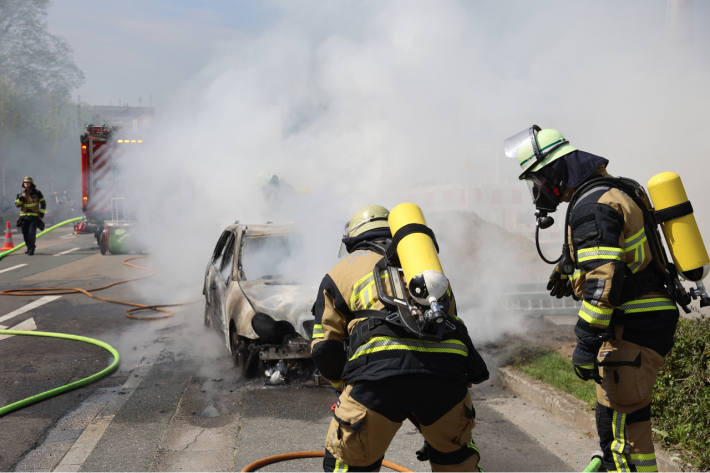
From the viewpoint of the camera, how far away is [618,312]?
309cm

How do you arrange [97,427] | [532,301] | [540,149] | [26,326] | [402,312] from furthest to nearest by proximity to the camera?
1. [26,326]
2. [532,301]
3. [97,427]
4. [540,149]
5. [402,312]

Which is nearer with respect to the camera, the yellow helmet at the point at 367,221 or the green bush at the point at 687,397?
the yellow helmet at the point at 367,221

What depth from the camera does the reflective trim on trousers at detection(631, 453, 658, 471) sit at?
Answer: 3.09 m

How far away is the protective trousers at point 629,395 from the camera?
10.0 ft

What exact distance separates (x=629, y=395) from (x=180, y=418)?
3.22m

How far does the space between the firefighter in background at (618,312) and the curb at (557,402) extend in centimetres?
75

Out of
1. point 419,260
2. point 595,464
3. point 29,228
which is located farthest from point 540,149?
point 29,228

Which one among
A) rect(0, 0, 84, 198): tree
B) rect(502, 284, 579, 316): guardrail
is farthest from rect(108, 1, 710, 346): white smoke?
rect(0, 0, 84, 198): tree

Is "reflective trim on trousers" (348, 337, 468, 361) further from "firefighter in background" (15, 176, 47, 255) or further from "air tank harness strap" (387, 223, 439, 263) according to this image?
"firefighter in background" (15, 176, 47, 255)

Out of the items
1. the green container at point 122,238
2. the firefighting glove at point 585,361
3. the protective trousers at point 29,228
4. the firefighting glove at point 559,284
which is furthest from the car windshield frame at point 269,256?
the protective trousers at point 29,228

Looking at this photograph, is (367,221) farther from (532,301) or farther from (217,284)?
(532,301)

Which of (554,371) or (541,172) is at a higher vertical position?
(541,172)

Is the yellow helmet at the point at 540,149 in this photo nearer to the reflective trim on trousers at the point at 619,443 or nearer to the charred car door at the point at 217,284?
the reflective trim on trousers at the point at 619,443

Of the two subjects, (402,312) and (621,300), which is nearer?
(402,312)
